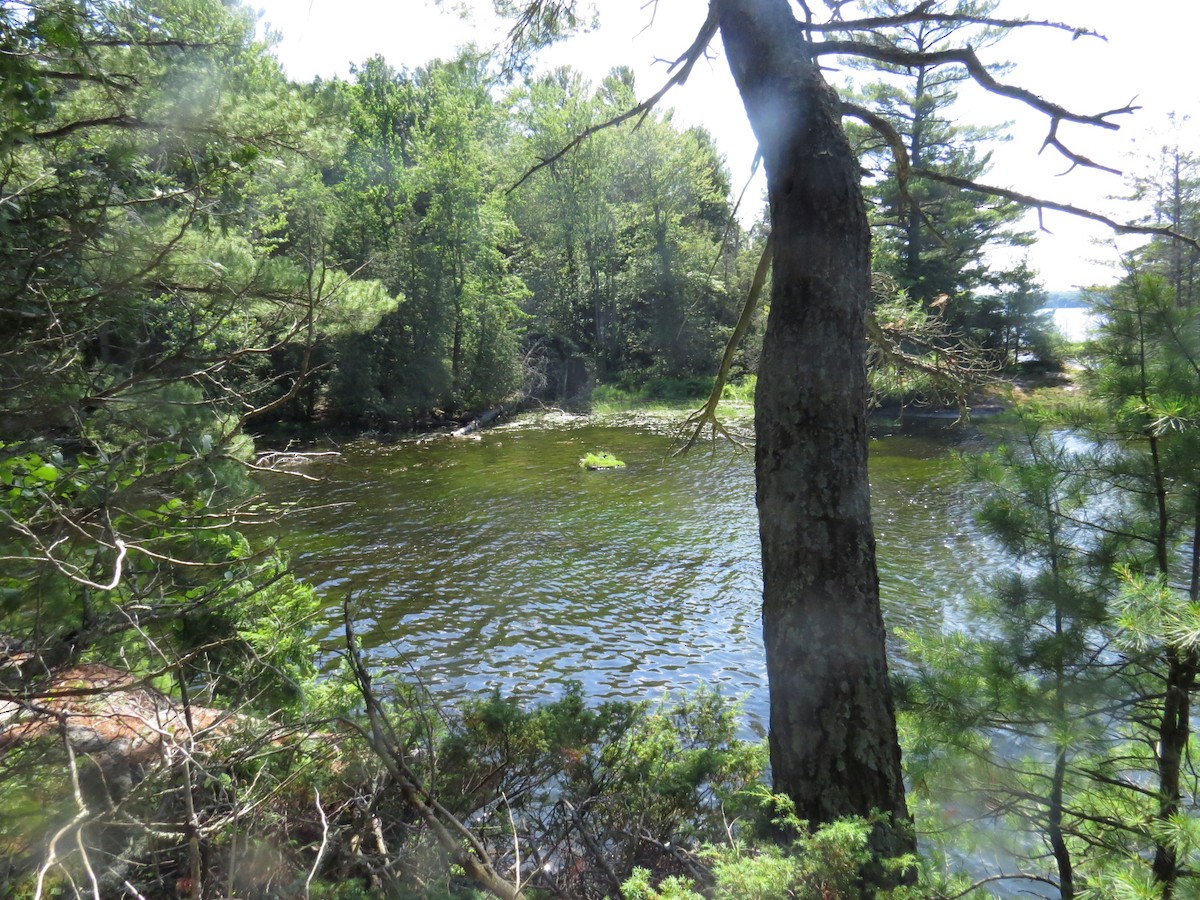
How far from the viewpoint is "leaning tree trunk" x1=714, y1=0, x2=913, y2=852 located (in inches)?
100

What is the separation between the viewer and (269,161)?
480 centimetres

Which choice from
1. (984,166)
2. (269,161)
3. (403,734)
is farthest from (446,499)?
(984,166)

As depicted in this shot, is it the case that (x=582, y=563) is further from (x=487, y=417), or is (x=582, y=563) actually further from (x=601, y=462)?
(x=487, y=417)

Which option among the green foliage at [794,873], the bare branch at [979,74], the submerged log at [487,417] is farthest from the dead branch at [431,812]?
the submerged log at [487,417]

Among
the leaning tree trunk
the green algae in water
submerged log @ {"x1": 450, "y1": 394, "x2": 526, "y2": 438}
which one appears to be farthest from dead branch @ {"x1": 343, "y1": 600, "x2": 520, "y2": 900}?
submerged log @ {"x1": 450, "y1": 394, "x2": 526, "y2": 438}

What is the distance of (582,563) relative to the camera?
9.43 metres

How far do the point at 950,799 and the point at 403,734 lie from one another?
248 centimetres

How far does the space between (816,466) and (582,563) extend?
699 centimetres

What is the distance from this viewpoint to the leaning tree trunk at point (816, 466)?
8.36ft

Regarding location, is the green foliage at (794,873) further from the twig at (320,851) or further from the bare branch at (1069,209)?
the bare branch at (1069,209)

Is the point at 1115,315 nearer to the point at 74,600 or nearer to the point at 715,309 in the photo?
the point at 74,600

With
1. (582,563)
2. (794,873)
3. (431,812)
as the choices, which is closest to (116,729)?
(431,812)

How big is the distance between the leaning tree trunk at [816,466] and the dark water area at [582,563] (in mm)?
808

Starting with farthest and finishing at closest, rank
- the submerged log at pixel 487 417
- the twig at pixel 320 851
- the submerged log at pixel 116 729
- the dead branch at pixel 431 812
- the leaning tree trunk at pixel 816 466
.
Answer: the submerged log at pixel 487 417 < the leaning tree trunk at pixel 816 466 < the submerged log at pixel 116 729 < the dead branch at pixel 431 812 < the twig at pixel 320 851
